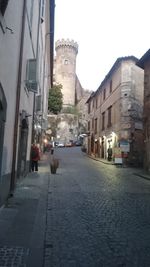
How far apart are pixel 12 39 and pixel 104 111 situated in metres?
29.5

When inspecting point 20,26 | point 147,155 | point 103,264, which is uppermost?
point 20,26

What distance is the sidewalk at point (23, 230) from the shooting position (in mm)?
5015

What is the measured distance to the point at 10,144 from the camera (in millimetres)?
9953

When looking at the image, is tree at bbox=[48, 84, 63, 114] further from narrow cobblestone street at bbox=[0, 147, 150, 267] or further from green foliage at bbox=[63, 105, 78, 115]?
narrow cobblestone street at bbox=[0, 147, 150, 267]

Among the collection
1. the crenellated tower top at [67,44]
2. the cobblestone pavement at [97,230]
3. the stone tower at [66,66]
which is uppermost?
the crenellated tower top at [67,44]

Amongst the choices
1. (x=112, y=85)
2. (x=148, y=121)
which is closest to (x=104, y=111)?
(x=112, y=85)

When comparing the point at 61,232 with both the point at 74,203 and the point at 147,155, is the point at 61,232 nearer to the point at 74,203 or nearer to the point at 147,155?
the point at 74,203

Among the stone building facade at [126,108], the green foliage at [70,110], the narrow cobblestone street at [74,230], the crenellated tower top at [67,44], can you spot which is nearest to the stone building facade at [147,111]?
the stone building facade at [126,108]

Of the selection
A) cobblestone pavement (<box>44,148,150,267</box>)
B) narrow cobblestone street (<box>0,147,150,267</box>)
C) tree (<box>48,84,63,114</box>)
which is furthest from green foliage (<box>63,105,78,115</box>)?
narrow cobblestone street (<box>0,147,150,267</box>)

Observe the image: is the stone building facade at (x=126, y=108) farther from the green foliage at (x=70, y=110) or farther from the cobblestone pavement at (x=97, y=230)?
the green foliage at (x=70, y=110)

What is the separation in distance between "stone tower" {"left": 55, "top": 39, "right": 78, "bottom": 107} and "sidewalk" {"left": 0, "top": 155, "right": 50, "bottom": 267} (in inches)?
2736

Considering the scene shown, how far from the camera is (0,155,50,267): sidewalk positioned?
5015mm

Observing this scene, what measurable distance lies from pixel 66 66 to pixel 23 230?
73543mm

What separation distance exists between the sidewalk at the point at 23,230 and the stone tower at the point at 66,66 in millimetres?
69492
